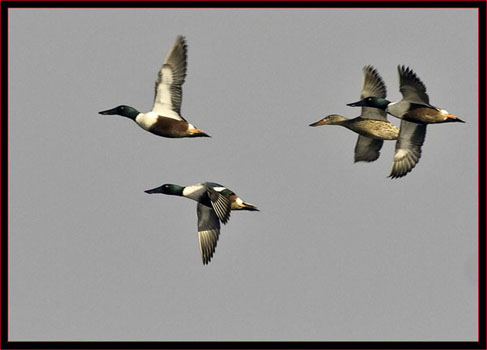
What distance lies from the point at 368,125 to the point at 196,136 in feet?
13.2

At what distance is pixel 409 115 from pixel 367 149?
2710mm

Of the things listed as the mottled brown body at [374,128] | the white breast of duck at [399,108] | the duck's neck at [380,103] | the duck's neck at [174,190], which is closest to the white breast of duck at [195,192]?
the duck's neck at [174,190]

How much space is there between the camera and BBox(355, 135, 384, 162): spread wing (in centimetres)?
2269

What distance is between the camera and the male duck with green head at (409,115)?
1981 centimetres

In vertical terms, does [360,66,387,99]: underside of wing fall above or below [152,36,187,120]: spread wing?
above

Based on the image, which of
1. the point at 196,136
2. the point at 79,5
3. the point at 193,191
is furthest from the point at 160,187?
the point at 79,5

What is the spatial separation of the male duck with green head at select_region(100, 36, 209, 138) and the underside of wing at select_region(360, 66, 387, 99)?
4554mm

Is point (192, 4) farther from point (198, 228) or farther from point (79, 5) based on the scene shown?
point (198, 228)

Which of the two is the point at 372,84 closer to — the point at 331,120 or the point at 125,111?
the point at 331,120

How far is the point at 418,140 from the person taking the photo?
68.3 feet

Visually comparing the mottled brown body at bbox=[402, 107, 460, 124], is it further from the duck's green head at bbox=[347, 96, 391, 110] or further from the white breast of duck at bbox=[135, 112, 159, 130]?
the white breast of duck at bbox=[135, 112, 159, 130]

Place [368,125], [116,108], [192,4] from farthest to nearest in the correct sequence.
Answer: [368,125], [116,108], [192,4]

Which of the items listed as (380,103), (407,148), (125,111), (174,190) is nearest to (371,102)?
(380,103)

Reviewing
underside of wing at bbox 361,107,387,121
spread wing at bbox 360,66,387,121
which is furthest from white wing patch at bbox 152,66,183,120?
spread wing at bbox 360,66,387,121
